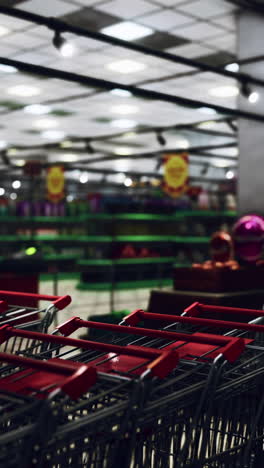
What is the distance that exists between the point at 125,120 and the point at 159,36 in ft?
18.8

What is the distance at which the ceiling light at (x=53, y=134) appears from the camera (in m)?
16.0

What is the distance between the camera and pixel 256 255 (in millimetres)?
6238

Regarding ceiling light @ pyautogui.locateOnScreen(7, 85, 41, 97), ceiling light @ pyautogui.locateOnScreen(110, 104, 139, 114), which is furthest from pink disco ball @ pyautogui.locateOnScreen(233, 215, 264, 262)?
ceiling light @ pyautogui.locateOnScreen(110, 104, 139, 114)

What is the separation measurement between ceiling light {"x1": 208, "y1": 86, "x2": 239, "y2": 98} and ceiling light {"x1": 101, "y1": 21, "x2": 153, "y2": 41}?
9.77ft

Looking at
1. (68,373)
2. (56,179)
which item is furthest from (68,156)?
(68,373)

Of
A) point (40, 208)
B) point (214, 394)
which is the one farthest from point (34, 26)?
point (40, 208)

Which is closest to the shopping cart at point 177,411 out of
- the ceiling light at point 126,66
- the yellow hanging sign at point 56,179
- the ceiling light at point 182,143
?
the ceiling light at point 126,66

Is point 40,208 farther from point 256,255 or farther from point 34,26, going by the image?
point 256,255

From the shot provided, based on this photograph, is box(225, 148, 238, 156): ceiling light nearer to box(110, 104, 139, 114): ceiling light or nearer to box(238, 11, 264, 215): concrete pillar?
box(110, 104, 139, 114): ceiling light

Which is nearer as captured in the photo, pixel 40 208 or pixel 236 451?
pixel 236 451

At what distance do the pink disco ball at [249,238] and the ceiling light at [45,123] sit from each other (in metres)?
8.92

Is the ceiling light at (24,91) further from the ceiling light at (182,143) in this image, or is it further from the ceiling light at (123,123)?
the ceiling light at (182,143)

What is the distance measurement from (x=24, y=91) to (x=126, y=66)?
2.40 m

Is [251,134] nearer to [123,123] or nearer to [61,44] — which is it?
[61,44]
